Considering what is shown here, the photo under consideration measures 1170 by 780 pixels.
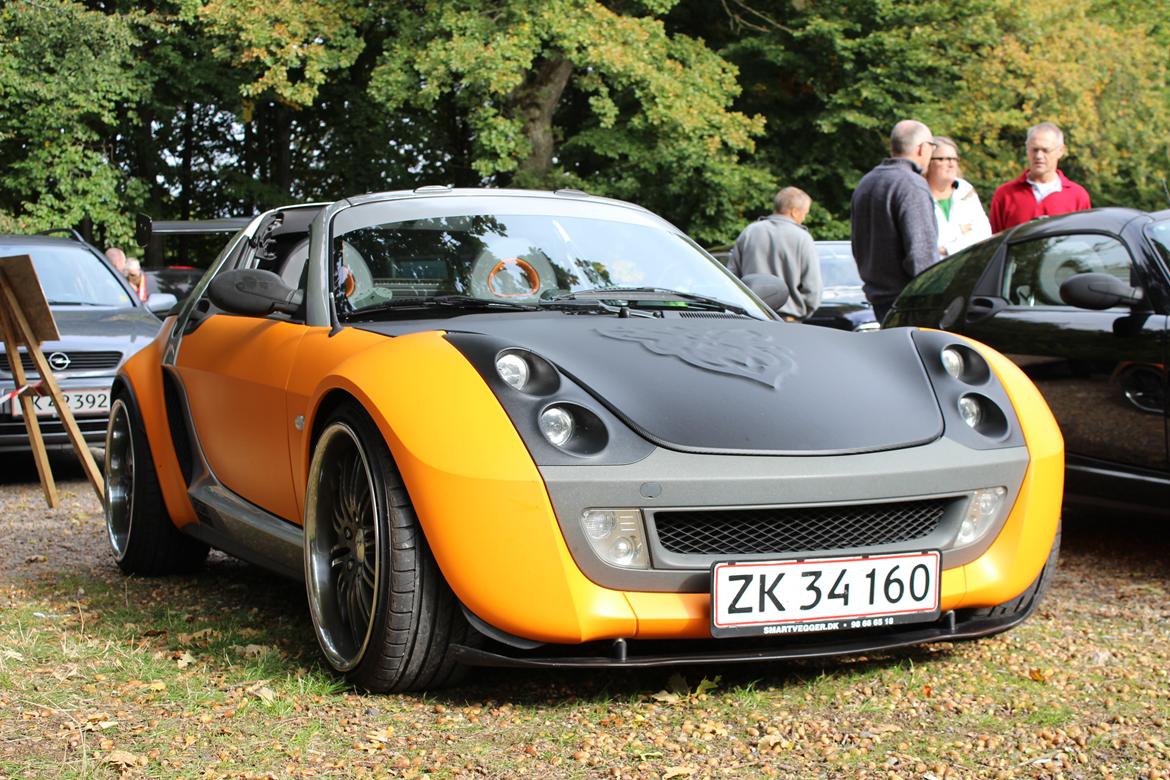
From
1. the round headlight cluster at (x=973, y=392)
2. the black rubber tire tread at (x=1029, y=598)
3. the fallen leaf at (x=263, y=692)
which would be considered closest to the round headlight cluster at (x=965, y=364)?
the round headlight cluster at (x=973, y=392)

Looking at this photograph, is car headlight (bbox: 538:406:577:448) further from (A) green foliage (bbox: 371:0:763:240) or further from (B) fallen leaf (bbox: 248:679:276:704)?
(A) green foliage (bbox: 371:0:763:240)

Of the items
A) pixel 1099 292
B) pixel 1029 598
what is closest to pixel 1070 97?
pixel 1099 292

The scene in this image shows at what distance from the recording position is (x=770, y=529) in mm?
3418

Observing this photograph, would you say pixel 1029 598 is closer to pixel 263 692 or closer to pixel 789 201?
pixel 263 692

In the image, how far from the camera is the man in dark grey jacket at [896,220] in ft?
24.4

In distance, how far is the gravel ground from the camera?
314 centimetres

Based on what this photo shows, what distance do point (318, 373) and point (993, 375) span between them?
186 centimetres

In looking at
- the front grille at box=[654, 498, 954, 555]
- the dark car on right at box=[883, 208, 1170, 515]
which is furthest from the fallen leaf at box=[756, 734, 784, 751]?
the dark car on right at box=[883, 208, 1170, 515]

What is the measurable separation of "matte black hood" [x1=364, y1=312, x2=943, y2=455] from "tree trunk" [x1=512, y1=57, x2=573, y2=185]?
19.9 m

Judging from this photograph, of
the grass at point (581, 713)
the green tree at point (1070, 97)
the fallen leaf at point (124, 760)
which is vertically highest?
the fallen leaf at point (124, 760)

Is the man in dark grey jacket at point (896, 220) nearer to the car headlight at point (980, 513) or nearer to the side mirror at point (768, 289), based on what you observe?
the side mirror at point (768, 289)

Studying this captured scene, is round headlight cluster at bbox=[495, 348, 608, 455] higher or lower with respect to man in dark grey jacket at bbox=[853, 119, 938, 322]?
higher

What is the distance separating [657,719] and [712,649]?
0.22m

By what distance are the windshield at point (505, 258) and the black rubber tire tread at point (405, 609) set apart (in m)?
0.87
